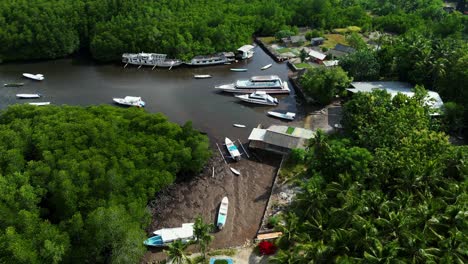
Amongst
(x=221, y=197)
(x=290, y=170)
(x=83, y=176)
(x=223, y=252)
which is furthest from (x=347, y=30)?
(x=83, y=176)

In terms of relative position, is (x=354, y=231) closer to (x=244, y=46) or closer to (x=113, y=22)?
(x=244, y=46)

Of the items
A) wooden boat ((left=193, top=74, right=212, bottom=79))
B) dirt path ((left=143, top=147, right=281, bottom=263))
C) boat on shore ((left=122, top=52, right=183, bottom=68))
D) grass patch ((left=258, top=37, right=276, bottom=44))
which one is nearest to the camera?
dirt path ((left=143, top=147, right=281, bottom=263))

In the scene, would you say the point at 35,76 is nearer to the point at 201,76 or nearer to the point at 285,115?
the point at 201,76

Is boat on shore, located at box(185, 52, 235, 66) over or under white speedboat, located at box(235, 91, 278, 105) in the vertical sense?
over

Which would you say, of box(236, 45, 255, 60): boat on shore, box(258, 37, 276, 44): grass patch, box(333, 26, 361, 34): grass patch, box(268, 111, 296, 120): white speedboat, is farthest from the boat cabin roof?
box(333, 26, 361, 34): grass patch

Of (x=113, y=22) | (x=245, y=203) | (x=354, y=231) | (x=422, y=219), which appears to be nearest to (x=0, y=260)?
(x=245, y=203)

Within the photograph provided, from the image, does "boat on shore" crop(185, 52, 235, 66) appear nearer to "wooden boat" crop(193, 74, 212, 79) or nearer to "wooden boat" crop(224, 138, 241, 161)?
"wooden boat" crop(193, 74, 212, 79)

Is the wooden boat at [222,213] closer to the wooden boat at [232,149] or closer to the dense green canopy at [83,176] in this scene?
the dense green canopy at [83,176]
